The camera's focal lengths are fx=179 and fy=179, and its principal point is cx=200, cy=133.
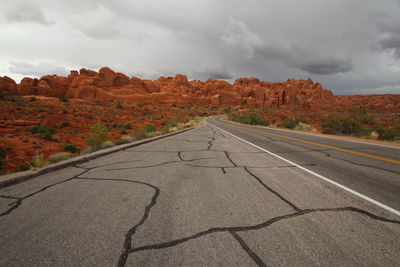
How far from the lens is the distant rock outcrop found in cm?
7719

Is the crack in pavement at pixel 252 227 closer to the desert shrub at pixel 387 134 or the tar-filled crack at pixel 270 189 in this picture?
the tar-filled crack at pixel 270 189

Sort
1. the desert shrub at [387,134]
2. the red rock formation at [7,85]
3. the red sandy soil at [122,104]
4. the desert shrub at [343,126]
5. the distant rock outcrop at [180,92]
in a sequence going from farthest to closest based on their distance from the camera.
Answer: the distant rock outcrop at [180,92] < the red rock formation at [7,85] < the red sandy soil at [122,104] < the desert shrub at [343,126] < the desert shrub at [387,134]

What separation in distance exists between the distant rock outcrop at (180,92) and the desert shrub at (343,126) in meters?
83.5

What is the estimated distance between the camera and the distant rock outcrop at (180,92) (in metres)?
77.2

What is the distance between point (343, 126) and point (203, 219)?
1794 centimetres

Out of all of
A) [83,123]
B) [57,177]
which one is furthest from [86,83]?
Result: [57,177]

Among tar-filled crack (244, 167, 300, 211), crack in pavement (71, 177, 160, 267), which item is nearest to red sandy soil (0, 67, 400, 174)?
crack in pavement (71, 177, 160, 267)

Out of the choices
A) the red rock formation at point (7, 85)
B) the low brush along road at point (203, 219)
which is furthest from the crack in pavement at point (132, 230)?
the red rock formation at point (7, 85)

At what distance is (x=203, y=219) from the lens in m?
2.35

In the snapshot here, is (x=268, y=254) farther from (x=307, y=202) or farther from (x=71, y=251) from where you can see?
(x=71, y=251)

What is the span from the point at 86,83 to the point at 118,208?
316ft

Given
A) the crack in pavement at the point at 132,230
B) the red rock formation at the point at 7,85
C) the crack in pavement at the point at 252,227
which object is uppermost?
the red rock formation at the point at 7,85

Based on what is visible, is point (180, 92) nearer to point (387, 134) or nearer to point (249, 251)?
point (387, 134)

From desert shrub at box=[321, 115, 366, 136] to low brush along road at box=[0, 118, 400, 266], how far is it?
1347 cm
